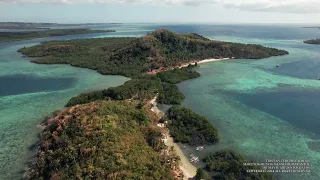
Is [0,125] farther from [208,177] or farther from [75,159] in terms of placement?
[208,177]

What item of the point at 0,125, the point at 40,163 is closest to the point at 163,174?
the point at 40,163

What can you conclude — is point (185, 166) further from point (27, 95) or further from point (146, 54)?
point (146, 54)

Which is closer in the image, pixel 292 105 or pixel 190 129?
pixel 190 129

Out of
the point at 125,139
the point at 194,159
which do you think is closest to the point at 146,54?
the point at 125,139

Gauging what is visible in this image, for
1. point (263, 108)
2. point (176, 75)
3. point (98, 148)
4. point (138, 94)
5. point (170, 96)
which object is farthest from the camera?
point (176, 75)

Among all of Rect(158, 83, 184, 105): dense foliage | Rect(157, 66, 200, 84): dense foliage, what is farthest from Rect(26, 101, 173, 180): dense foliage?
Rect(157, 66, 200, 84): dense foliage

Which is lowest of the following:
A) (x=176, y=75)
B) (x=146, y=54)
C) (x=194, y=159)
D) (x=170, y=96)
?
(x=194, y=159)

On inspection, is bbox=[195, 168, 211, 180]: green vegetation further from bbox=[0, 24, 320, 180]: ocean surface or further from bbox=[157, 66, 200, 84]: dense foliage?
bbox=[157, 66, 200, 84]: dense foliage
